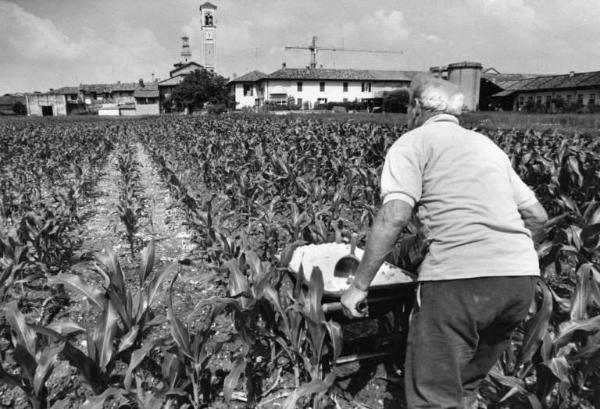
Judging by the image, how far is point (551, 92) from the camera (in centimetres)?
4603

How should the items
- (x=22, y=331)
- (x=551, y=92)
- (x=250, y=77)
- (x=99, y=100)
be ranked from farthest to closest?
(x=99, y=100), (x=250, y=77), (x=551, y=92), (x=22, y=331)

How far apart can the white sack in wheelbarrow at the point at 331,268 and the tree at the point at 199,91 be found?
64.4 meters

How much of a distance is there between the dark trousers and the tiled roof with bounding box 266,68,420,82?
67.4m

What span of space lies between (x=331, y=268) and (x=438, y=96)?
1468mm

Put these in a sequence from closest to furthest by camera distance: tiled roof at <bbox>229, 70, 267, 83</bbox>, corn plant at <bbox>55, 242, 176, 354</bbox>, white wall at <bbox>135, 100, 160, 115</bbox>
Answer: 1. corn plant at <bbox>55, 242, 176, 354</bbox>
2. tiled roof at <bbox>229, 70, 267, 83</bbox>
3. white wall at <bbox>135, 100, 160, 115</bbox>

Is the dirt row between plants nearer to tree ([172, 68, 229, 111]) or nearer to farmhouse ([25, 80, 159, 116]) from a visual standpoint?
tree ([172, 68, 229, 111])

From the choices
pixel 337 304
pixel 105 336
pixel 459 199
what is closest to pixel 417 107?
pixel 459 199

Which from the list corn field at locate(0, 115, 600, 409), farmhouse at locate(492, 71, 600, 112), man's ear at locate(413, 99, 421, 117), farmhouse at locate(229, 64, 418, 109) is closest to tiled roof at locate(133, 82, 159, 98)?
farmhouse at locate(229, 64, 418, 109)

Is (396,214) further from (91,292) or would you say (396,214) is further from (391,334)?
(91,292)

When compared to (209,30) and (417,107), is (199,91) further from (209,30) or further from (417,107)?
(417,107)

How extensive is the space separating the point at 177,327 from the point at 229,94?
71.5 metres

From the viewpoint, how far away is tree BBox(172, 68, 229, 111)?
65000 mm

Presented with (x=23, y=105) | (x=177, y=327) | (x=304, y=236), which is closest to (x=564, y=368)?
(x=177, y=327)

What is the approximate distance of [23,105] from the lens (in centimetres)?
7719
